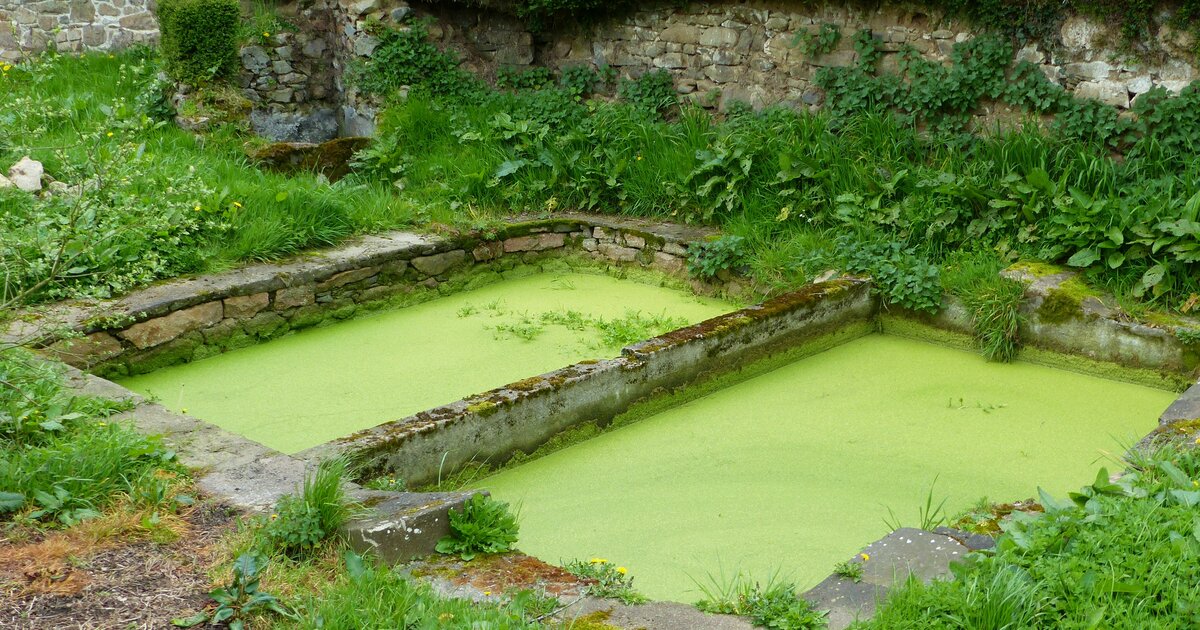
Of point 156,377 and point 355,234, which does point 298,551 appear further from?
point 355,234

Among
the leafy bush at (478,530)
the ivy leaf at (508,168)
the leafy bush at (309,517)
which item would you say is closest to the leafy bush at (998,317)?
the leafy bush at (478,530)

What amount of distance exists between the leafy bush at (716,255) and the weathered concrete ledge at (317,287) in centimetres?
15

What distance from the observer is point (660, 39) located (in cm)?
980

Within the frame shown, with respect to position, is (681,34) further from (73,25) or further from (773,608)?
(773,608)

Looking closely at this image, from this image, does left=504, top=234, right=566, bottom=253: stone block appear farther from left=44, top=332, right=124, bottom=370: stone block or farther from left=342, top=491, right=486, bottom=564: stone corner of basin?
left=342, top=491, right=486, bottom=564: stone corner of basin

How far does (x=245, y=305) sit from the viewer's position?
6.95 metres

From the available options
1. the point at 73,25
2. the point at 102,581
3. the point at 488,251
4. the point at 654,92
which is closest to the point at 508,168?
the point at 488,251

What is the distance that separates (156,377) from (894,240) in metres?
4.66

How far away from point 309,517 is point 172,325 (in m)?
3.26

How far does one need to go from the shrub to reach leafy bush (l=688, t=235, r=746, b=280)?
4.76m

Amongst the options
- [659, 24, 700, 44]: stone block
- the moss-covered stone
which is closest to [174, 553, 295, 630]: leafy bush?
the moss-covered stone

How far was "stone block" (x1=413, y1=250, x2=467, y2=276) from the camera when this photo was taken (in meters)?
7.82

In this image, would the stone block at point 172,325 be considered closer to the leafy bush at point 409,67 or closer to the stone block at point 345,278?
the stone block at point 345,278

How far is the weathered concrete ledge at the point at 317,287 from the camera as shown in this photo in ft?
20.7
